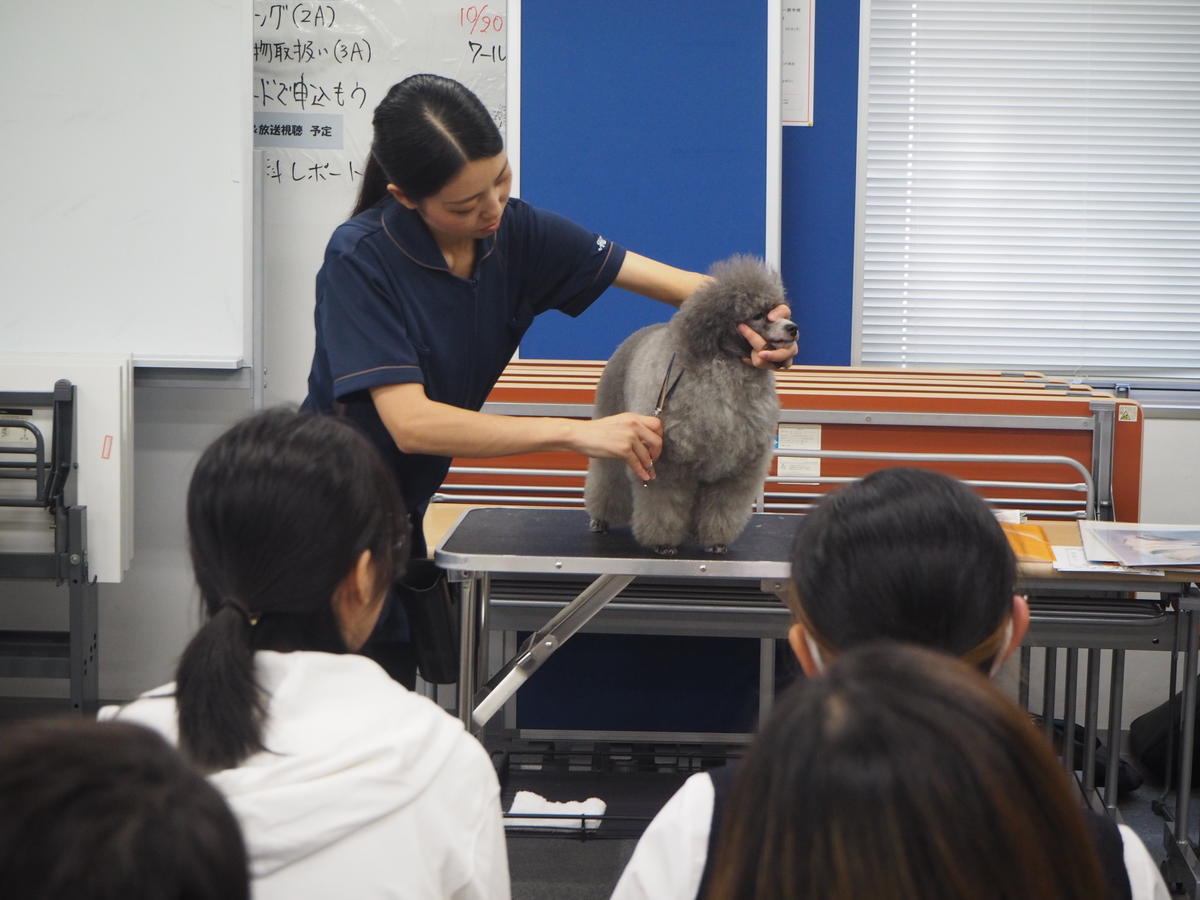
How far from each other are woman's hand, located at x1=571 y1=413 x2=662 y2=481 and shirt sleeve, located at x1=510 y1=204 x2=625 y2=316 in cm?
33

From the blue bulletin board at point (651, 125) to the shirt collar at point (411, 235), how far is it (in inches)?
52.2

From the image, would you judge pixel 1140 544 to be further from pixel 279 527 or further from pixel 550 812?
pixel 279 527

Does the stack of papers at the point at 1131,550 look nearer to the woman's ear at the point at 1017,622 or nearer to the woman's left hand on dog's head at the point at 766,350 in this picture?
the woman's left hand on dog's head at the point at 766,350

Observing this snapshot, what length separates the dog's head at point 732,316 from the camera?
1.50m

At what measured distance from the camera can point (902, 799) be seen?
1.58 feet

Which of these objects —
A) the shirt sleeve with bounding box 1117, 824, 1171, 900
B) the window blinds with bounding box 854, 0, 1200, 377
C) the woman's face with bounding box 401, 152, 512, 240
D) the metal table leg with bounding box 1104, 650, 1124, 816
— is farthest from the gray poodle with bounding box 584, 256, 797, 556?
the window blinds with bounding box 854, 0, 1200, 377

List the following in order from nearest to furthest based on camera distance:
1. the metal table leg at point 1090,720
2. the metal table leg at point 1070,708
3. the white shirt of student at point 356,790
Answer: the white shirt of student at point 356,790
the metal table leg at point 1090,720
the metal table leg at point 1070,708

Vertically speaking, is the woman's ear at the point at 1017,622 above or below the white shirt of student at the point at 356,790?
above

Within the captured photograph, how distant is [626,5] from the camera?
2.84m

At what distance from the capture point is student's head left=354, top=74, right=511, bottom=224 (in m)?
1.43

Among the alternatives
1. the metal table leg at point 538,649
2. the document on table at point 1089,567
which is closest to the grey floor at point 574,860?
the metal table leg at point 538,649

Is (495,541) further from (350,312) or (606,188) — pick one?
(606,188)

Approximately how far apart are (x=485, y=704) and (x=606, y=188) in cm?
154

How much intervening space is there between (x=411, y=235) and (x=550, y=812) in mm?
1310
